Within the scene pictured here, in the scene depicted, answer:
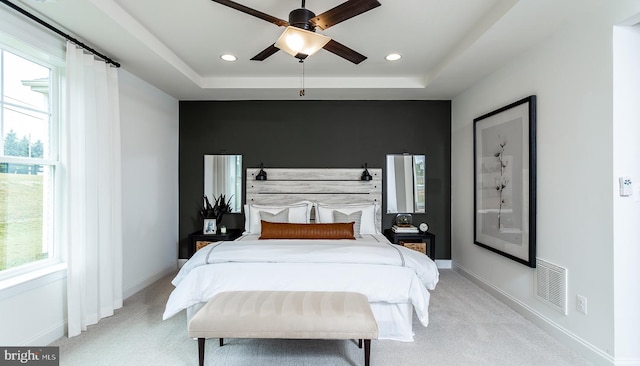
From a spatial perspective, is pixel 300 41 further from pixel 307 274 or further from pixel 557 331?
pixel 557 331

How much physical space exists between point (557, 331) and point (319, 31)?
A: 3.27 m

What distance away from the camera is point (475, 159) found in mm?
3934

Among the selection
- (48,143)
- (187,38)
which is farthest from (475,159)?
(48,143)

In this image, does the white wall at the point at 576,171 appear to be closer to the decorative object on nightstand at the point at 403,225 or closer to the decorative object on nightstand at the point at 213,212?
the decorative object on nightstand at the point at 403,225

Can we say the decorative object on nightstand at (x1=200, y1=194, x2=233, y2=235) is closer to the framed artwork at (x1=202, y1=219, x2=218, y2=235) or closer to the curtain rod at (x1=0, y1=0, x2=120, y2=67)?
the framed artwork at (x1=202, y1=219, x2=218, y2=235)

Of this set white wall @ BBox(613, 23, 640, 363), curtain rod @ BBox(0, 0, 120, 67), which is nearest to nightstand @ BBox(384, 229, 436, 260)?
white wall @ BBox(613, 23, 640, 363)

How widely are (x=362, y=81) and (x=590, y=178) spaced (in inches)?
105

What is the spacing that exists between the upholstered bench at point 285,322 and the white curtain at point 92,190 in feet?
4.82

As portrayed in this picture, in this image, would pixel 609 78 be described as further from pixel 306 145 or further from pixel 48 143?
pixel 48 143

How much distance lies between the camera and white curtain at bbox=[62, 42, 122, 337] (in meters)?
2.62

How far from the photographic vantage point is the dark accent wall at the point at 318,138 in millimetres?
4695

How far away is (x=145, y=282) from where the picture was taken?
3848 mm

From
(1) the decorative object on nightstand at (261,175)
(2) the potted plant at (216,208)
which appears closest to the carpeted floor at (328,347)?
(2) the potted plant at (216,208)

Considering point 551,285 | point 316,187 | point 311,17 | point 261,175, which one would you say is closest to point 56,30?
point 311,17
